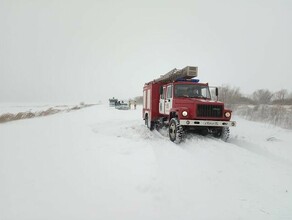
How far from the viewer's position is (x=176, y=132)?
28.5ft

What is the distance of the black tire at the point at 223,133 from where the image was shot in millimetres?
9070

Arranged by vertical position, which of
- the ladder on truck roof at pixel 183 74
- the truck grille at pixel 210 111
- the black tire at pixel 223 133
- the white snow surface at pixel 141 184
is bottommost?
the white snow surface at pixel 141 184

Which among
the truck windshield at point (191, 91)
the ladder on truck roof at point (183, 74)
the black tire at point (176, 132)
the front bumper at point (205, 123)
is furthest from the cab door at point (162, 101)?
the front bumper at point (205, 123)

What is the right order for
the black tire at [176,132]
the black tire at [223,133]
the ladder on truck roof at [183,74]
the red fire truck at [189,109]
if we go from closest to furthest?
the black tire at [176,132] → the red fire truck at [189,109] → the black tire at [223,133] → the ladder on truck roof at [183,74]

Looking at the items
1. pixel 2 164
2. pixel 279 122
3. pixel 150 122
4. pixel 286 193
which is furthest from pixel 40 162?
pixel 279 122

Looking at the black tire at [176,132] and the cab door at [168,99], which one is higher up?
the cab door at [168,99]

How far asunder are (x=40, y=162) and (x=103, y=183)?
237cm

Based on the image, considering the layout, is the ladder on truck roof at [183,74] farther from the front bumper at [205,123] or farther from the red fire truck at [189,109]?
the front bumper at [205,123]

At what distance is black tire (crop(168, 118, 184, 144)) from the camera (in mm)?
8500

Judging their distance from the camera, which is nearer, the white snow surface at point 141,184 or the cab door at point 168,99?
the white snow surface at point 141,184

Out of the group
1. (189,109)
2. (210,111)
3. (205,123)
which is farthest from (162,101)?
(205,123)

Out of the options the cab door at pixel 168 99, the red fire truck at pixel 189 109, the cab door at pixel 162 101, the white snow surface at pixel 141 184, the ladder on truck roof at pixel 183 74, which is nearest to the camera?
the white snow surface at pixel 141 184

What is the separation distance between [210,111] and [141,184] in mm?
5312

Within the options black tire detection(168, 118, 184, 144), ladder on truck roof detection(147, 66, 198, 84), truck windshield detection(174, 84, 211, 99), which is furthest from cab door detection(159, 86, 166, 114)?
black tire detection(168, 118, 184, 144)
